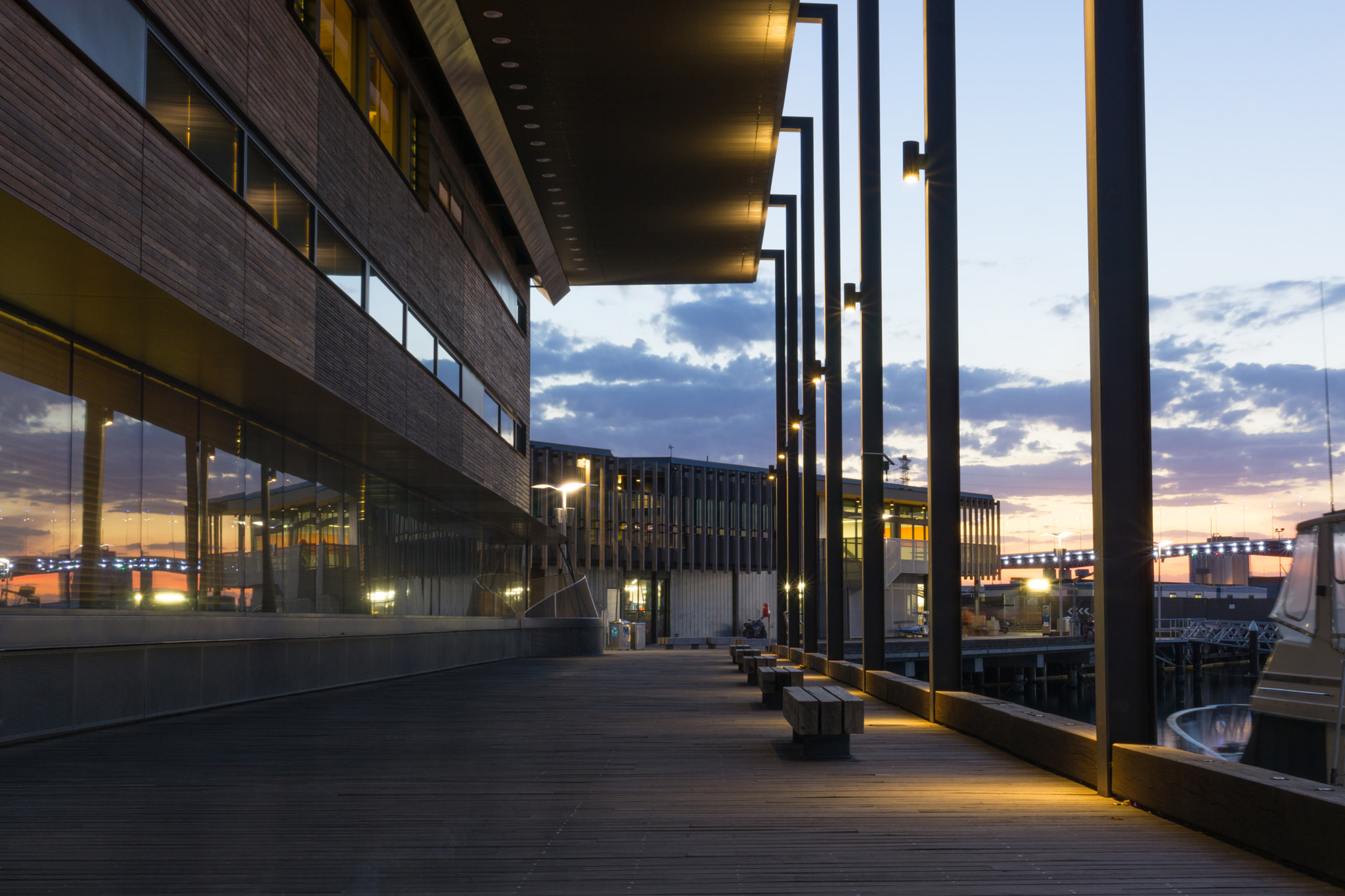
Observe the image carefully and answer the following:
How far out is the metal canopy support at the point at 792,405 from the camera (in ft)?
107

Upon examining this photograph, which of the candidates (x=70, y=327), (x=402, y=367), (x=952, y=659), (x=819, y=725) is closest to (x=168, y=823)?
(x=819, y=725)

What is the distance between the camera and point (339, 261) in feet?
53.8

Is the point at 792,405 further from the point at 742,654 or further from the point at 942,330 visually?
the point at 942,330

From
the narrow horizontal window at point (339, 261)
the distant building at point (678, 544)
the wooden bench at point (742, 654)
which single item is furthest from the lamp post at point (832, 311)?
the distant building at point (678, 544)

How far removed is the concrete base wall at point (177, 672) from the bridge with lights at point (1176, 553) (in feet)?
111

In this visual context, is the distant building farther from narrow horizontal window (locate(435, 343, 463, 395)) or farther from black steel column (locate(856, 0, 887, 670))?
black steel column (locate(856, 0, 887, 670))

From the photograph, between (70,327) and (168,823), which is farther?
(70,327)

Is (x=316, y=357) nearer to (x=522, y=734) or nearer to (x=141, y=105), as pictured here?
(x=141, y=105)

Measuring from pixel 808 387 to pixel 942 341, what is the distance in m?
14.0

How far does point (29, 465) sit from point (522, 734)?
4.91 metres

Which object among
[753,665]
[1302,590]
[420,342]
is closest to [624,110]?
[420,342]

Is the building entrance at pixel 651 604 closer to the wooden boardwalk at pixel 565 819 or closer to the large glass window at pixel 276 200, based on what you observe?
the large glass window at pixel 276 200

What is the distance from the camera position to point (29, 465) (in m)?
10.2

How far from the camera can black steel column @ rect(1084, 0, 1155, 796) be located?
711 centimetres
